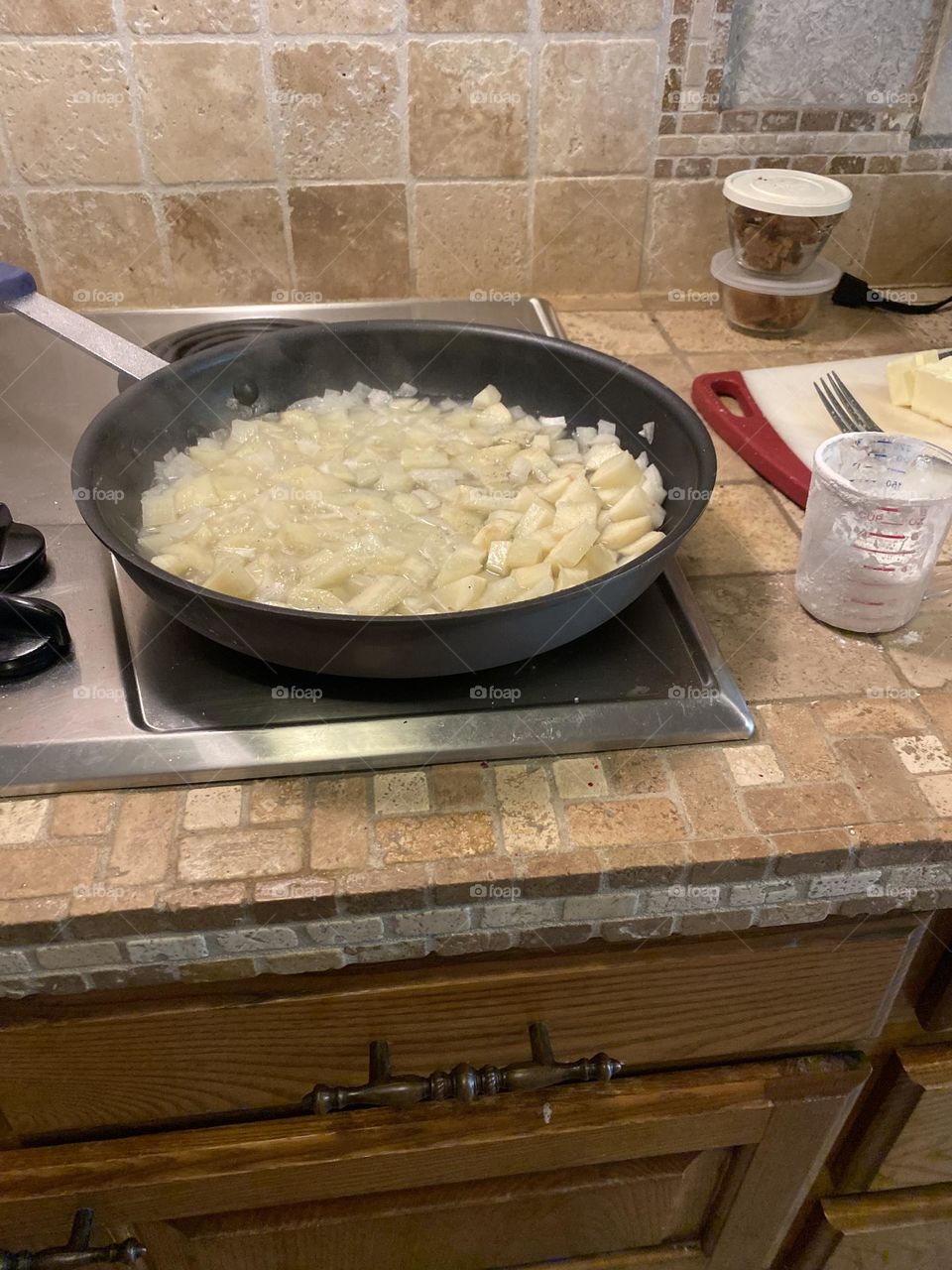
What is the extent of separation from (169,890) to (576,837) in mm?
241

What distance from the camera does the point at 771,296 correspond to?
1140 millimetres

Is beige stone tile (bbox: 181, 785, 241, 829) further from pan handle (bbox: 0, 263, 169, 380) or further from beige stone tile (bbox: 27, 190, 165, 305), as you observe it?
beige stone tile (bbox: 27, 190, 165, 305)

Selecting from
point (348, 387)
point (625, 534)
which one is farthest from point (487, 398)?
point (625, 534)

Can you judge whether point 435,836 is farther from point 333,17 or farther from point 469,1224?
point 333,17

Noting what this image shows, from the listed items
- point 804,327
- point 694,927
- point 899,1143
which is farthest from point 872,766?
point 804,327

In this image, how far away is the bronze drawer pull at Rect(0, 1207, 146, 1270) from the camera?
702 mm

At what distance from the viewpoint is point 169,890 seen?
22.7 inches

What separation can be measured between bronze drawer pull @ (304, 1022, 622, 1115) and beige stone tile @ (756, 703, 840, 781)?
25 cm

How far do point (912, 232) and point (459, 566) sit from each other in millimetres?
868

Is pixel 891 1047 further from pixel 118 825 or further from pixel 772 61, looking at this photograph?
pixel 772 61

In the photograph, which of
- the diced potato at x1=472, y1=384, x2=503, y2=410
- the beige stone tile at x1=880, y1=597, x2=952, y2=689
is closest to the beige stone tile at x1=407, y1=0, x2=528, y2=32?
the diced potato at x1=472, y1=384, x2=503, y2=410

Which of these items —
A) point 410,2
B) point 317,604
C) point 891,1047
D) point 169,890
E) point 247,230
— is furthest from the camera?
point 247,230

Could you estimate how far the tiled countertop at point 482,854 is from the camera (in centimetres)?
58

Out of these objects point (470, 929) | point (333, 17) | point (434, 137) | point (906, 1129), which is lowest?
point (906, 1129)
